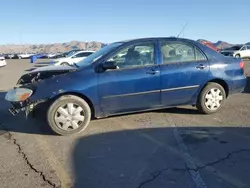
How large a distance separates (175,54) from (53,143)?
3016 mm

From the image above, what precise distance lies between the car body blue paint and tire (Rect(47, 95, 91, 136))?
142 millimetres

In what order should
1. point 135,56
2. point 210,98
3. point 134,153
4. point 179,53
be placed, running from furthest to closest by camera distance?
point 210,98, point 179,53, point 135,56, point 134,153

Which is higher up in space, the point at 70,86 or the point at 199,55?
the point at 199,55

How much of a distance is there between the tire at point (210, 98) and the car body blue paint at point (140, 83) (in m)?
Result: 0.13


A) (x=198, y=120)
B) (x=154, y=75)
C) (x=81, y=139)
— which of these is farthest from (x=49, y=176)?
(x=198, y=120)

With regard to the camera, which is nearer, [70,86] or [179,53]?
[70,86]

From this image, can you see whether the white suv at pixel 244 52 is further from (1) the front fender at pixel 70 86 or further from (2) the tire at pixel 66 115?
(2) the tire at pixel 66 115

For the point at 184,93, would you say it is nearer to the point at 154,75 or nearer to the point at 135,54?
the point at 154,75

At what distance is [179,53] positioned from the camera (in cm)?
650

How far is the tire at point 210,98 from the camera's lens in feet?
22.0

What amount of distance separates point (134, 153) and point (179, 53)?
8.92ft

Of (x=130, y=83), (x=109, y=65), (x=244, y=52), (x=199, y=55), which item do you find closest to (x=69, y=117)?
(x=109, y=65)

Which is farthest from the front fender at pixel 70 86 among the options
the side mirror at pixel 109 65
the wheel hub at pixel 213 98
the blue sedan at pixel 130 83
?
the wheel hub at pixel 213 98

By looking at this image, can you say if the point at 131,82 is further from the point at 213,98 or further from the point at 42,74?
the point at 213,98
